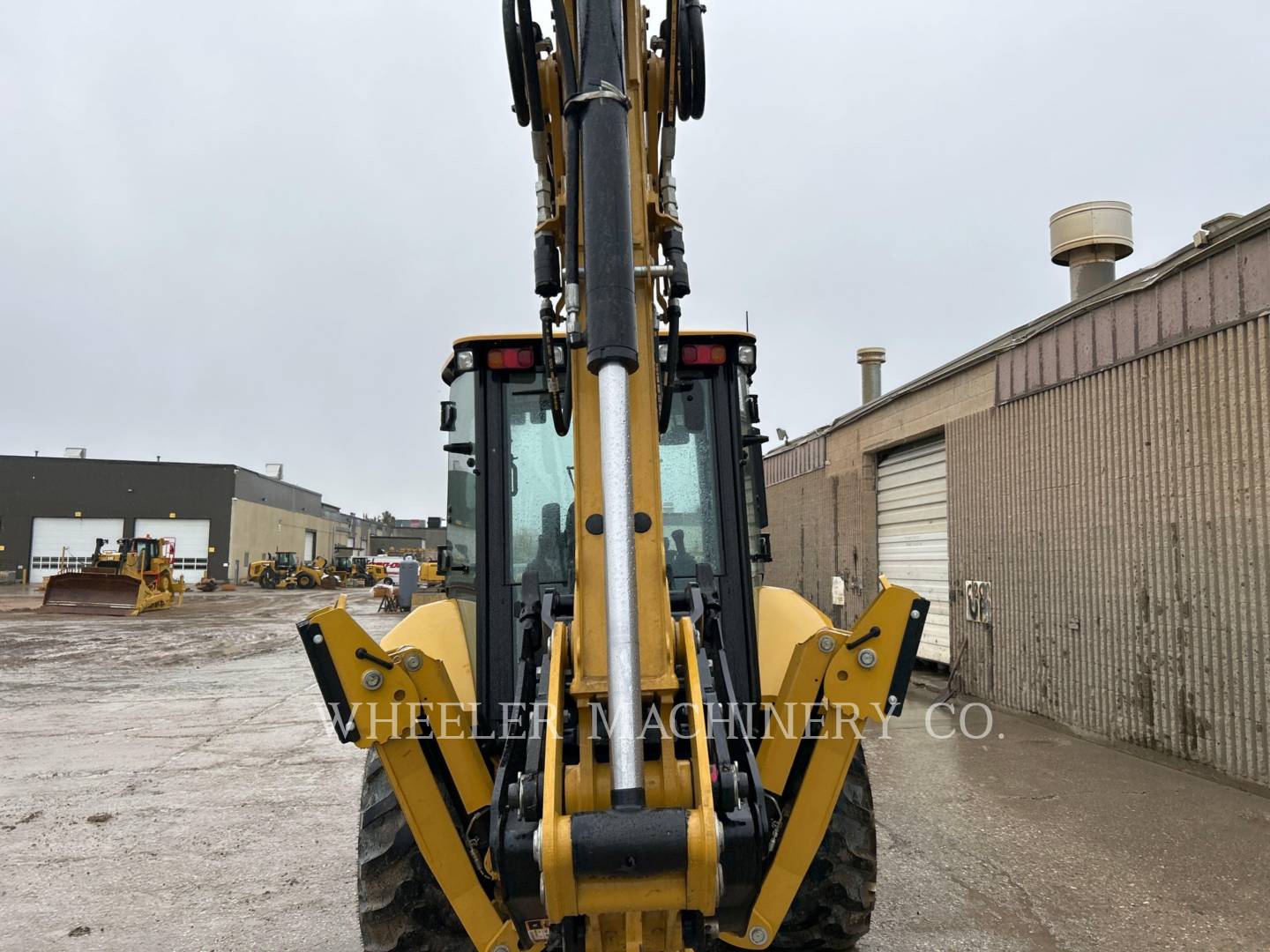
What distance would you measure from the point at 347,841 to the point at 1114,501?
6.43 meters

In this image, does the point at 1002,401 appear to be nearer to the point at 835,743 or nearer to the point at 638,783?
the point at 835,743

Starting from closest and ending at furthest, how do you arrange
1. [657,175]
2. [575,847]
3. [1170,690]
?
[575,847], [657,175], [1170,690]

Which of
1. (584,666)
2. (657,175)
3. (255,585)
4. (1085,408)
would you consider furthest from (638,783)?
(255,585)

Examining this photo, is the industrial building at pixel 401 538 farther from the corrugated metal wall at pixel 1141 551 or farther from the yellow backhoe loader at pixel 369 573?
the corrugated metal wall at pixel 1141 551

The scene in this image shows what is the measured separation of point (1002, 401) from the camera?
30.1ft

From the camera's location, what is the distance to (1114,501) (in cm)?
743

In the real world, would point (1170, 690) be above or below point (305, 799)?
above

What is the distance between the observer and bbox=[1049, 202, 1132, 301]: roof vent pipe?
10219mm

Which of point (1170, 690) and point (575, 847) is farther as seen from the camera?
point (1170, 690)

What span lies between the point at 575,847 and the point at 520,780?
260 mm

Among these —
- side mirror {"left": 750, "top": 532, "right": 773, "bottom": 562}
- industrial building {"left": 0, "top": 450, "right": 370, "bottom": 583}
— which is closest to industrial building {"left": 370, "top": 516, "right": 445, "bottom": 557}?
industrial building {"left": 0, "top": 450, "right": 370, "bottom": 583}

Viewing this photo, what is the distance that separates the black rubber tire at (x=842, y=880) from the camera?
3.27m

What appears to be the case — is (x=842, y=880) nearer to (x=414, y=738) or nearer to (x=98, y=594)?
(x=414, y=738)

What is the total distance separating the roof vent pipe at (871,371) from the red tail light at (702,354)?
1261 cm
